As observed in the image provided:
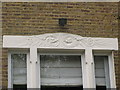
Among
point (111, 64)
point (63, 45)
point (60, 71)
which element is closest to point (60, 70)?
point (60, 71)

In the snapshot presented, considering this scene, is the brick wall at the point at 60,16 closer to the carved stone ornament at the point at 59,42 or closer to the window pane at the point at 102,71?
the carved stone ornament at the point at 59,42

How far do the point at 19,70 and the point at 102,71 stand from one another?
181cm

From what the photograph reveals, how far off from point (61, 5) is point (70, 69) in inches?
56.1

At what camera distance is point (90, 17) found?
8.24 metres

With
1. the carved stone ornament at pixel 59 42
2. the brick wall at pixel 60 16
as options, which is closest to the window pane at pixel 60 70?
the carved stone ornament at pixel 59 42

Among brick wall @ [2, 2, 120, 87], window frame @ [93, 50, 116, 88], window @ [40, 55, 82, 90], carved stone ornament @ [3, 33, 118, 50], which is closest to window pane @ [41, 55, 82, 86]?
window @ [40, 55, 82, 90]

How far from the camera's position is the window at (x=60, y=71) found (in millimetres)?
7945

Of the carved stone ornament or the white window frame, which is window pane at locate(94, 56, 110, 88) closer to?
the white window frame

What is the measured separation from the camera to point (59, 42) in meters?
7.99

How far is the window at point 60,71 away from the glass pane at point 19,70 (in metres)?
0.38

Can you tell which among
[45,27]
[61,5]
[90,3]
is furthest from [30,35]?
[90,3]

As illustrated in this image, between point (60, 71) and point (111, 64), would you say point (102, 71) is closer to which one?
point (111, 64)

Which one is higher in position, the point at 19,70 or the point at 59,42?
the point at 59,42

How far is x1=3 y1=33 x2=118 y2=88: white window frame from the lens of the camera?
785 centimetres
